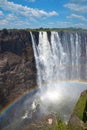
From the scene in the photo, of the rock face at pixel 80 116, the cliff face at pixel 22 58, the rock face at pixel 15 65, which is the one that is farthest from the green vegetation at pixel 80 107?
the cliff face at pixel 22 58

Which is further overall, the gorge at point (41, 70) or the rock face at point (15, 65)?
the rock face at point (15, 65)

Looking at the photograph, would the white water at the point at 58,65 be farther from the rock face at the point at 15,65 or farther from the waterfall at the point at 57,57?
the rock face at the point at 15,65

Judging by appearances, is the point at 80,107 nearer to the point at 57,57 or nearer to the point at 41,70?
the point at 41,70

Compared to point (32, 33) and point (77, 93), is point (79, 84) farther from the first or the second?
point (32, 33)

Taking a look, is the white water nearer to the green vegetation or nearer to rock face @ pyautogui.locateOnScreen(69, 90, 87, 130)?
the green vegetation

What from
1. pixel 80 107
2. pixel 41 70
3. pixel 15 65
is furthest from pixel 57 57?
pixel 80 107

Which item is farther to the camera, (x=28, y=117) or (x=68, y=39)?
(x=68, y=39)

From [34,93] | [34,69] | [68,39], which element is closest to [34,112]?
[34,93]

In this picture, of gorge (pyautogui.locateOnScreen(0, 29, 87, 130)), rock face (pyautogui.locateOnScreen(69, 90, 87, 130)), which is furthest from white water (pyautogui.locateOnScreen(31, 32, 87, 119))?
rock face (pyautogui.locateOnScreen(69, 90, 87, 130))

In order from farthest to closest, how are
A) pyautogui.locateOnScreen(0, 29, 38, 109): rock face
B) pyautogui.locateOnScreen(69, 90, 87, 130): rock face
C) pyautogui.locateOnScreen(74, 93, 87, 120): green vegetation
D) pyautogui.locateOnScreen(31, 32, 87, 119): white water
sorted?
pyautogui.locateOnScreen(31, 32, 87, 119): white water → pyautogui.locateOnScreen(0, 29, 38, 109): rock face → pyautogui.locateOnScreen(74, 93, 87, 120): green vegetation → pyautogui.locateOnScreen(69, 90, 87, 130): rock face
